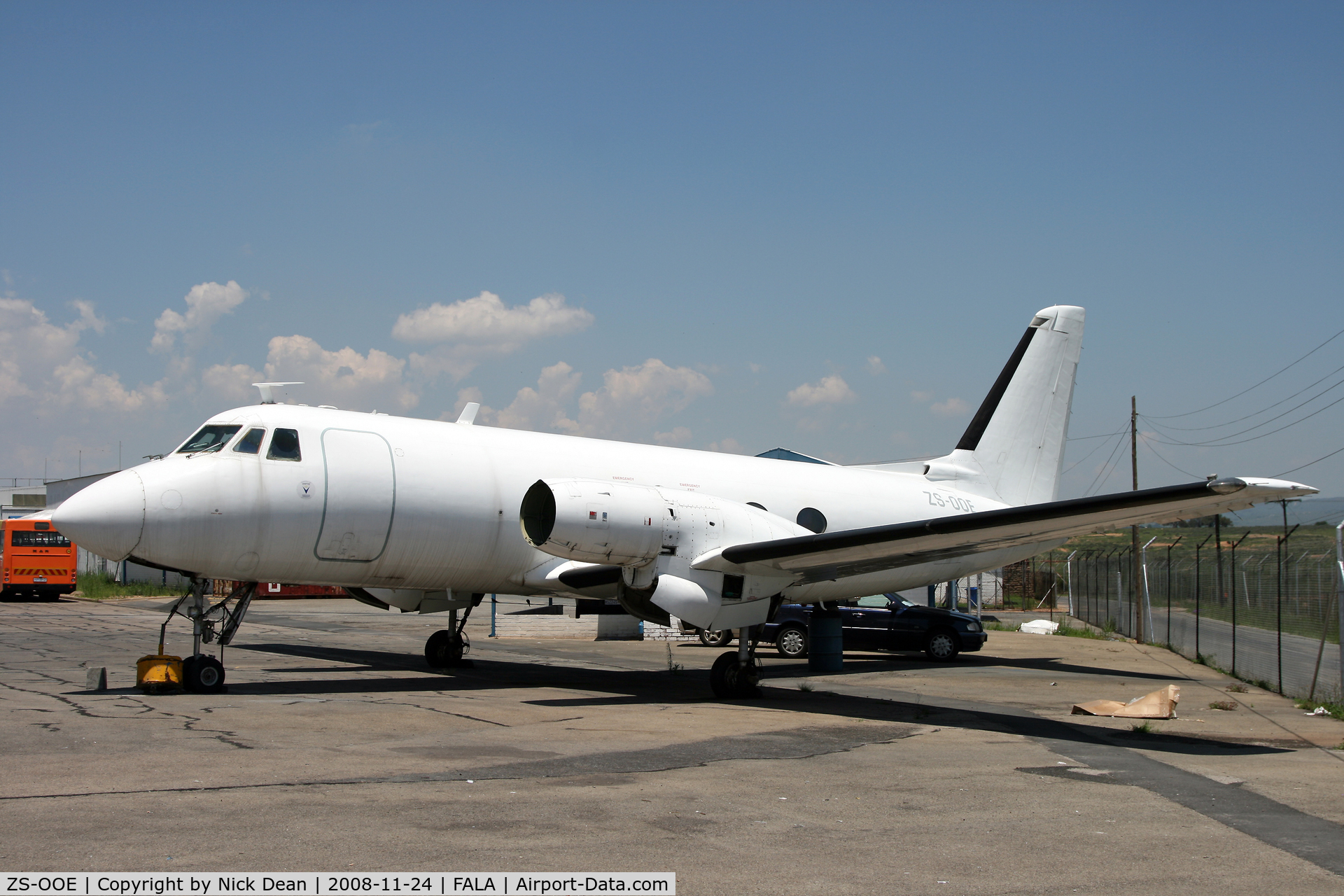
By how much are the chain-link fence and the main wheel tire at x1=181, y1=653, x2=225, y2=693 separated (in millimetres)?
14173

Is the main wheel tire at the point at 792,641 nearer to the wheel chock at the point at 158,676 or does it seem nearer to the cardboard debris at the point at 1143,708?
the cardboard debris at the point at 1143,708

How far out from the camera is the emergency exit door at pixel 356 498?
13109mm

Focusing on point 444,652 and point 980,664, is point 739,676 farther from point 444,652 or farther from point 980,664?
point 980,664

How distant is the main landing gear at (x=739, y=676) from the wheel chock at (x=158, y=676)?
22.1 feet

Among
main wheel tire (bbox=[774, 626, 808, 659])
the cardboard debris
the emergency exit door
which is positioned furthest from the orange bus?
the cardboard debris

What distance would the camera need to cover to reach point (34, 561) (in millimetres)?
40938

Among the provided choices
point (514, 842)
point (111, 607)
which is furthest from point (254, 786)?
point (111, 607)

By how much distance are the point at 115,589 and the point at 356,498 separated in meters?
38.6

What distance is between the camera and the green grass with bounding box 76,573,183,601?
44.4 metres

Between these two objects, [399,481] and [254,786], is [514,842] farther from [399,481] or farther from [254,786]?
[399,481]

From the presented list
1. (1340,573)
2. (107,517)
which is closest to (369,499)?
(107,517)

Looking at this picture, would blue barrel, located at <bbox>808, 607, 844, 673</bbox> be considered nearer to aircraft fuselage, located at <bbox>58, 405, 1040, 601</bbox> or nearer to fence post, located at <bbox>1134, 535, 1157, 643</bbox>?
aircraft fuselage, located at <bbox>58, 405, 1040, 601</bbox>

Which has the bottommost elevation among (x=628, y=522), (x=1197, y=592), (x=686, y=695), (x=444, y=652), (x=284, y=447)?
(x=686, y=695)

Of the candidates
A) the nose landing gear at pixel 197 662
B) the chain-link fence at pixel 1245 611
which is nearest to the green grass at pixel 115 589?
the nose landing gear at pixel 197 662
